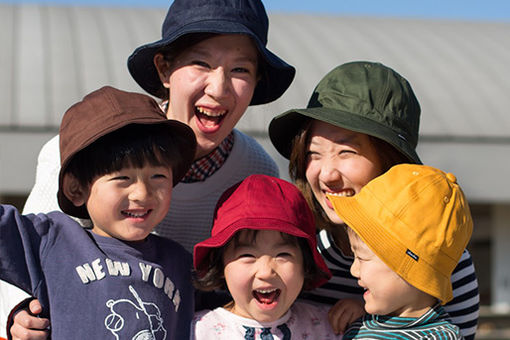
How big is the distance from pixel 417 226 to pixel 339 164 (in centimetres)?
54

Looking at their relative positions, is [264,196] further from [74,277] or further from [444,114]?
[444,114]

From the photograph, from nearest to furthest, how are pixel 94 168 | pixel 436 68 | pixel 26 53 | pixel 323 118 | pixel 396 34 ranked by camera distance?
1. pixel 94 168
2. pixel 323 118
3. pixel 26 53
4. pixel 436 68
5. pixel 396 34

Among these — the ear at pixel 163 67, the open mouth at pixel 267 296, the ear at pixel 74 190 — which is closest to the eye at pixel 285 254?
the open mouth at pixel 267 296

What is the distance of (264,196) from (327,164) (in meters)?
0.32

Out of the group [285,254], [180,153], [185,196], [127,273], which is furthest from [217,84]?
[127,273]

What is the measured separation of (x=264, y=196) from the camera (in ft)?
9.81

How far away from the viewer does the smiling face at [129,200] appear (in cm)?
281

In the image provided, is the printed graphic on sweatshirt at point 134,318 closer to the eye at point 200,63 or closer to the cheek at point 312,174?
the cheek at point 312,174

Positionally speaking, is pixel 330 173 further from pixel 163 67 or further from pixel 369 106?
pixel 163 67

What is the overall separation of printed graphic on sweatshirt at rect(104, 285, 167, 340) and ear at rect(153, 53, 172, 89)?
3.59 ft

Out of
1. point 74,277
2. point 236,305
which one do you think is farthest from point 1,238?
point 236,305

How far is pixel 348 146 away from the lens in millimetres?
3107

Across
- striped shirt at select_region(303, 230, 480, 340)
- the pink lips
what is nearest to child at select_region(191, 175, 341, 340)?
striped shirt at select_region(303, 230, 480, 340)

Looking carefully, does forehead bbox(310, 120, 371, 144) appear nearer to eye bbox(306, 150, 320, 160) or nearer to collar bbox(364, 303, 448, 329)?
eye bbox(306, 150, 320, 160)
